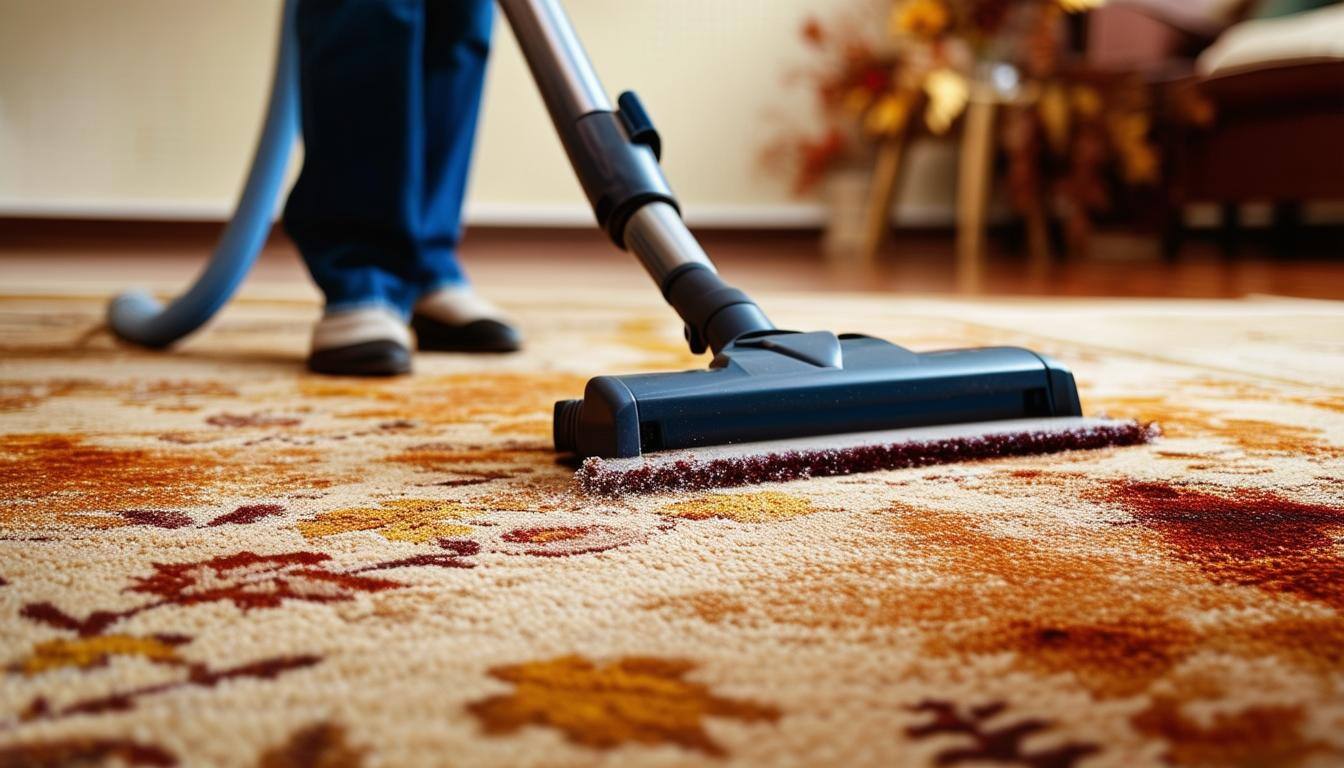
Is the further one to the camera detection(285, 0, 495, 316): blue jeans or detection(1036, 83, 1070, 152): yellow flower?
detection(1036, 83, 1070, 152): yellow flower

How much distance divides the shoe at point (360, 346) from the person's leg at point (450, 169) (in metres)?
0.13

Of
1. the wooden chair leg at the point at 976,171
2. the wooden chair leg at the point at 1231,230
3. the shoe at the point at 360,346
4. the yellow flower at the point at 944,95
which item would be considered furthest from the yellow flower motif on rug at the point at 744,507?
the wooden chair leg at the point at 1231,230

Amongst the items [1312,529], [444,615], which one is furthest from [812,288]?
[444,615]

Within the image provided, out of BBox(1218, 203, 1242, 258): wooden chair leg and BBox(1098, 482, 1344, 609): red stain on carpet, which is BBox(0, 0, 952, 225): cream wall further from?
BBox(1098, 482, 1344, 609): red stain on carpet

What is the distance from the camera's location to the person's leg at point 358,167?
46.3 inches

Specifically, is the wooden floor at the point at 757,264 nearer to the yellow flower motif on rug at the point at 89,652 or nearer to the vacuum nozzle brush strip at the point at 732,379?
the vacuum nozzle brush strip at the point at 732,379

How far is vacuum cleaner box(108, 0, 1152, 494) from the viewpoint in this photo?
62 cm

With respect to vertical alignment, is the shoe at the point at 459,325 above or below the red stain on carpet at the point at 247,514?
above

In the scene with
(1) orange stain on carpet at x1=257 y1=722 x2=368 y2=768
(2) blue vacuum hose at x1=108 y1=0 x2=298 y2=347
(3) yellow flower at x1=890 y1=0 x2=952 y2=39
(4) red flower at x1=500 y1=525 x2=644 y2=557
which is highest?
(3) yellow flower at x1=890 y1=0 x2=952 y2=39

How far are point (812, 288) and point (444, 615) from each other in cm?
200

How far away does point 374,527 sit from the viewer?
1.78ft

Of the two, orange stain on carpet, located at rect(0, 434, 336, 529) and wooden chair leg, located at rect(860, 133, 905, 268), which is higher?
wooden chair leg, located at rect(860, 133, 905, 268)

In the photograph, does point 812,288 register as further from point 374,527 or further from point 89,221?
point 89,221

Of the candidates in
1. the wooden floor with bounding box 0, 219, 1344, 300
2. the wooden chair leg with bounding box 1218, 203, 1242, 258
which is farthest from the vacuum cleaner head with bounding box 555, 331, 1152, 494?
the wooden chair leg with bounding box 1218, 203, 1242, 258
